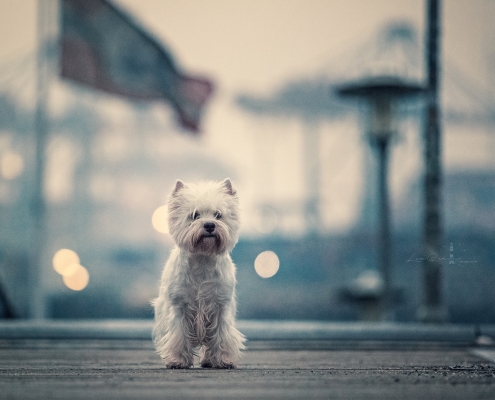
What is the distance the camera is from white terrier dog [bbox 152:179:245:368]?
771 centimetres

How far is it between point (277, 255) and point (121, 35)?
94.3 m

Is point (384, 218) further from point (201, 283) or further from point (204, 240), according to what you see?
point (204, 240)

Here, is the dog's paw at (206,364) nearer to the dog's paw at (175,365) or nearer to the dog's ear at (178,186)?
the dog's paw at (175,365)

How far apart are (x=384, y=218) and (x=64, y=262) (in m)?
75.6

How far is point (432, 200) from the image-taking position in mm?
13680

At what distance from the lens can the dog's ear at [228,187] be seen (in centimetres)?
792

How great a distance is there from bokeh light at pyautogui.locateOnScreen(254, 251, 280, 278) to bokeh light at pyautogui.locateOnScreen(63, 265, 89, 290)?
19.8m

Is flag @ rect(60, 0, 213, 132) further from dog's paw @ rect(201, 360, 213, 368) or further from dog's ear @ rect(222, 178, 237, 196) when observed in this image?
dog's paw @ rect(201, 360, 213, 368)

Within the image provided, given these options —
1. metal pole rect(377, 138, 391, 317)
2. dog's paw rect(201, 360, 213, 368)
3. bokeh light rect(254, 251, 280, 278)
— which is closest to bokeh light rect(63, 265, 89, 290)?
bokeh light rect(254, 251, 280, 278)

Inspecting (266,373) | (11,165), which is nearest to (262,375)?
(266,373)

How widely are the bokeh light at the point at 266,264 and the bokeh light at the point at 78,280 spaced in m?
19.8

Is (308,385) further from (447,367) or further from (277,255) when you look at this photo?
(277,255)

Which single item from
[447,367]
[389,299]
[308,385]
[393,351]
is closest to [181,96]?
[389,299]

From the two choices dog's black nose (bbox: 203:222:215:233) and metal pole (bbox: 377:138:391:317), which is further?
metal pole (bbox: 377:138:391:317)
